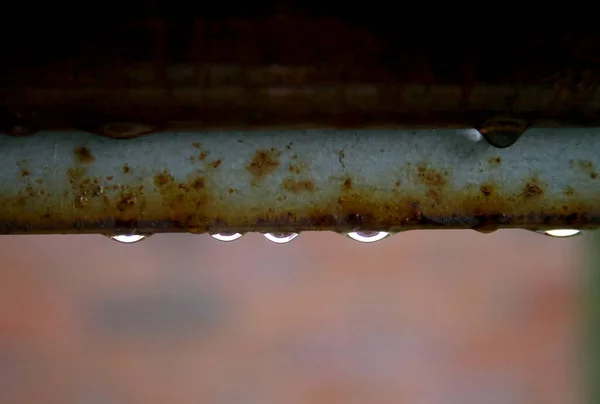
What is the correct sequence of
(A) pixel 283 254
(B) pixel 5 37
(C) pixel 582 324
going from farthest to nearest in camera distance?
(A) pixel 283 254 < (C) pixel 582 324 < (B) pixel 5 37

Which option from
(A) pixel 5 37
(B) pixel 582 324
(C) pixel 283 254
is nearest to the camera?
(A) pixel 5 37

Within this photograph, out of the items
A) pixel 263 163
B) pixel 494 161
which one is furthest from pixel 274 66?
pixel 494 161

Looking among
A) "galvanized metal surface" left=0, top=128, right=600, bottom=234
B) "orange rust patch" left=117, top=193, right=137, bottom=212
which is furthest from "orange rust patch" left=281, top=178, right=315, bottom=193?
"orange rust patch" left=117, top=193, right=137, bottom=212

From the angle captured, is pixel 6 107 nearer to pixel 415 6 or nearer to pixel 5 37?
pixel 5 37

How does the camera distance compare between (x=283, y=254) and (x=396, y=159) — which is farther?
(x=283, y=254)

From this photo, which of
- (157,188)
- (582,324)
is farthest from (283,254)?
(157,188)

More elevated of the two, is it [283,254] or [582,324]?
[283,254]

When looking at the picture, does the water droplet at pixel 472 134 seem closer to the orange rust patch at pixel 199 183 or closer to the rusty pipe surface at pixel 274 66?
the rusty pipe surface at pixel 274 66

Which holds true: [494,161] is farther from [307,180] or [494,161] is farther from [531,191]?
[307,180]
